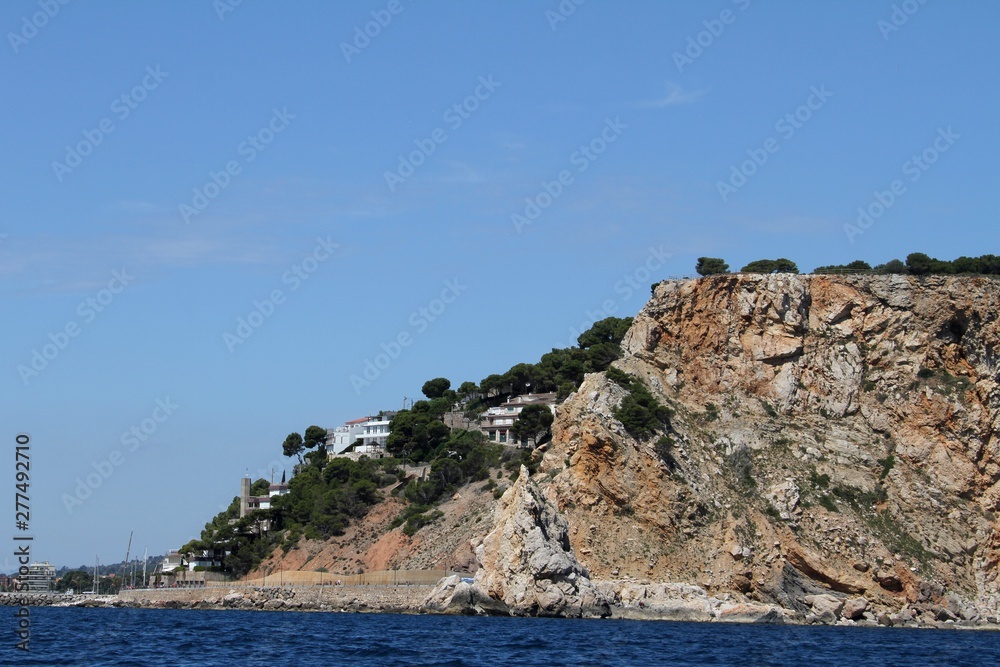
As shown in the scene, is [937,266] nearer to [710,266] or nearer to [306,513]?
[710,266]

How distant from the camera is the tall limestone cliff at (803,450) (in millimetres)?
59938

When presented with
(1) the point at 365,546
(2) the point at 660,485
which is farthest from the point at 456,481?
(2) the point at 660,485

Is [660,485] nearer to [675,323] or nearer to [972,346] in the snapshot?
[675,323]

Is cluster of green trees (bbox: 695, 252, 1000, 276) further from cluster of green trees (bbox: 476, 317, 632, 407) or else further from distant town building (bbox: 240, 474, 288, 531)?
distant town building (bbox: 240, 474, 288, 531)

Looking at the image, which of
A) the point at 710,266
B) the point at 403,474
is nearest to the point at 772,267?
the point at 710,266

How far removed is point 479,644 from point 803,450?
2847 centimetres

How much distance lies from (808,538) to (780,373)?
1091 cm

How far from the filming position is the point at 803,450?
65125mm

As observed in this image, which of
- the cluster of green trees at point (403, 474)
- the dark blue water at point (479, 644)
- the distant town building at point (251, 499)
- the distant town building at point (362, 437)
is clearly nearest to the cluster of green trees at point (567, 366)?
the cluster of green trees at point (403, 474)

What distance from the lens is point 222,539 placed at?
293 ft

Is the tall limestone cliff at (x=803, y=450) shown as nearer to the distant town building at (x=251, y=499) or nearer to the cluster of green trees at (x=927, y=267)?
the cluster of green trees at (x=927, y=267)

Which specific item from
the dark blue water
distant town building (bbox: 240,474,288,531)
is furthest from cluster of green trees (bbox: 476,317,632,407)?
the dark blue water

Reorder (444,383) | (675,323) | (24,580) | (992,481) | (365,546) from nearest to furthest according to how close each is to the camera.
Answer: (24,580)
(992,481)
(675,323)
(365,546)
(444,383)

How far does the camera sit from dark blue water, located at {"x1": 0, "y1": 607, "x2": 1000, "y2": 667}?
3756 cm
